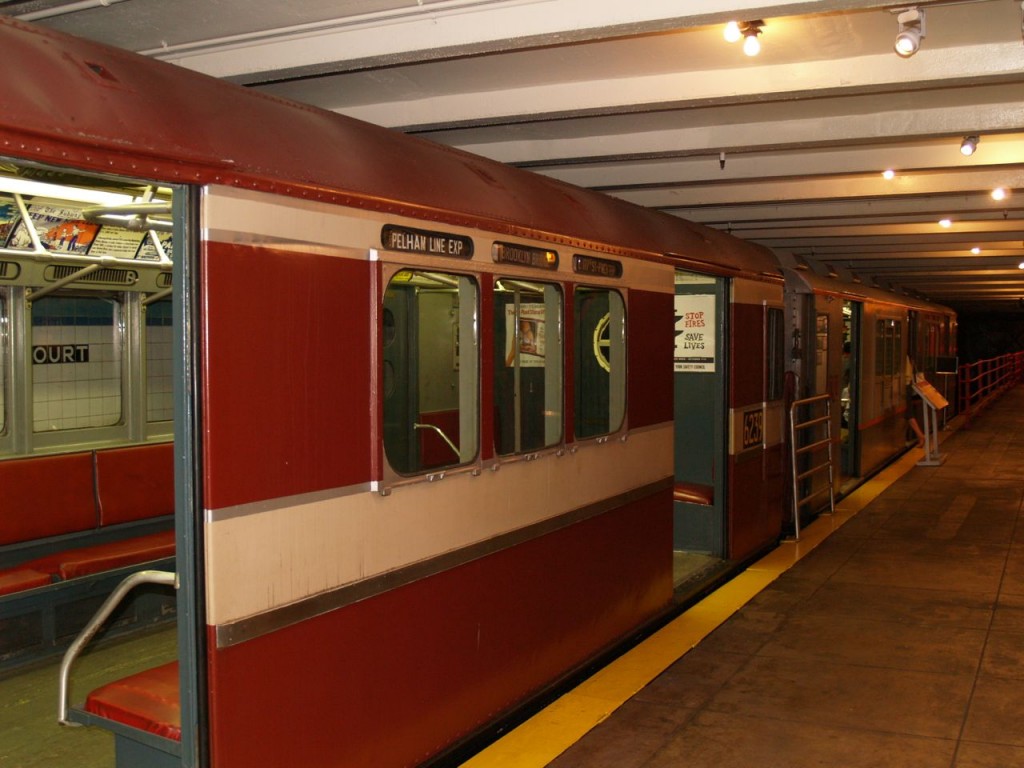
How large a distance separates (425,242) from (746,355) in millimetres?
4400

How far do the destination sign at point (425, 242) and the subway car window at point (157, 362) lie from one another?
3.65 meters

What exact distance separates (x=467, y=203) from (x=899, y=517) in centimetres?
709

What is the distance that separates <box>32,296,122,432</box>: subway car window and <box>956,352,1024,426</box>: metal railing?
664 inches

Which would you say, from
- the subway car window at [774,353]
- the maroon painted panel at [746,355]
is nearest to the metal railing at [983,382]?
the subway car window at [774,353]

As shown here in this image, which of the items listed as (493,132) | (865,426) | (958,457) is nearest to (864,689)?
(493,132)

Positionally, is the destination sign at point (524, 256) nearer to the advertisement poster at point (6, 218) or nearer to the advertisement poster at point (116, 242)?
the advertisement poster at point (116, 242)

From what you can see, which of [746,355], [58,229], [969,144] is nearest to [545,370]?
[969,144]

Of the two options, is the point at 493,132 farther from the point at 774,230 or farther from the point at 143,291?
the point at 774,230

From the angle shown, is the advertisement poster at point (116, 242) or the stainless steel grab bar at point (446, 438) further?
the advertisement poster at point (116, 242)

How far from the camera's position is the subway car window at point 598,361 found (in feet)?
16.9

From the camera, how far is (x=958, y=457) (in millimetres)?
14477

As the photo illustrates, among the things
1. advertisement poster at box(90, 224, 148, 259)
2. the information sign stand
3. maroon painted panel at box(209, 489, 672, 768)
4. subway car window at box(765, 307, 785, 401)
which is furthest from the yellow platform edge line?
the information sign stand

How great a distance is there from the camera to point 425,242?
12.7ft

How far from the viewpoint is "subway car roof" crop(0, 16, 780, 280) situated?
102 inches
